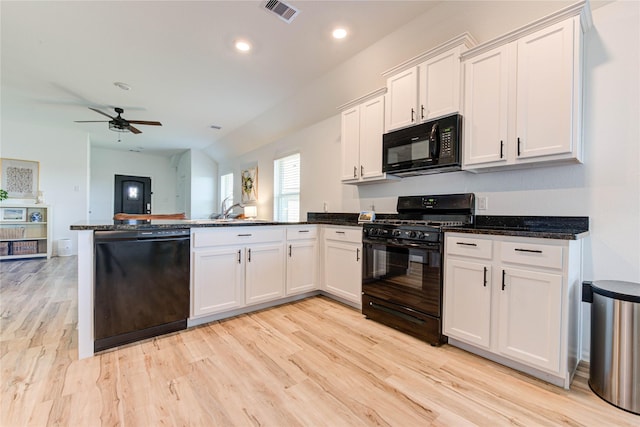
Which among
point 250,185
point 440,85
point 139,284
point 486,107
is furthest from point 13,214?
point 486,107

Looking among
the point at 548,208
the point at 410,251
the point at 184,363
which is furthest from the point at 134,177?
the point at 548,208

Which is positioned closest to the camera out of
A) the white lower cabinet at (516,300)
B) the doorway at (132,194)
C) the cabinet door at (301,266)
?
the white lower cabinet at (516,300)

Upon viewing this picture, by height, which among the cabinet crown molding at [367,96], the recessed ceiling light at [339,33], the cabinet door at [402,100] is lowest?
the cabinet door at [402,100]

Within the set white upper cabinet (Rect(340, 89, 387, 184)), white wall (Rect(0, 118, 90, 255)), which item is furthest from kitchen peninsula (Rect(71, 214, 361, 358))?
white wall (Rect(0, 118, 90, 255))

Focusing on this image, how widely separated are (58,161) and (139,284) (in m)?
6.12

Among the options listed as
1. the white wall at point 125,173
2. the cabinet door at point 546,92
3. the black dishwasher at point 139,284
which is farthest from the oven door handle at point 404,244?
the white wall at point 125,173

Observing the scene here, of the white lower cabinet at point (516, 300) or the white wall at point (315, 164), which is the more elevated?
the white wall at point (315, 164)

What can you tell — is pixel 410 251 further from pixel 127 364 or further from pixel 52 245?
pixel 52 245

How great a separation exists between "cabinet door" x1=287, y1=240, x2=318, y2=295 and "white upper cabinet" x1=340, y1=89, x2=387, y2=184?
3.00ft

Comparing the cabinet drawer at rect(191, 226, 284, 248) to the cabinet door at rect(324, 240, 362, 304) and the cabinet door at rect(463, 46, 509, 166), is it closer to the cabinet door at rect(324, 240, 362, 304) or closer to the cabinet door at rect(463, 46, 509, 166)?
the cabinet door at rect(324, 240, 362, 304)

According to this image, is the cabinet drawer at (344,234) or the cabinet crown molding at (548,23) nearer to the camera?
the cabinet crown molding at (548,23)

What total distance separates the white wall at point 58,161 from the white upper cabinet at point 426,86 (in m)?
7.10

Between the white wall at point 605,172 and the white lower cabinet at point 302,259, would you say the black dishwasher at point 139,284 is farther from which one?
the white wall at point 605,172

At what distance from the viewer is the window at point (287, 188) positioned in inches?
186
